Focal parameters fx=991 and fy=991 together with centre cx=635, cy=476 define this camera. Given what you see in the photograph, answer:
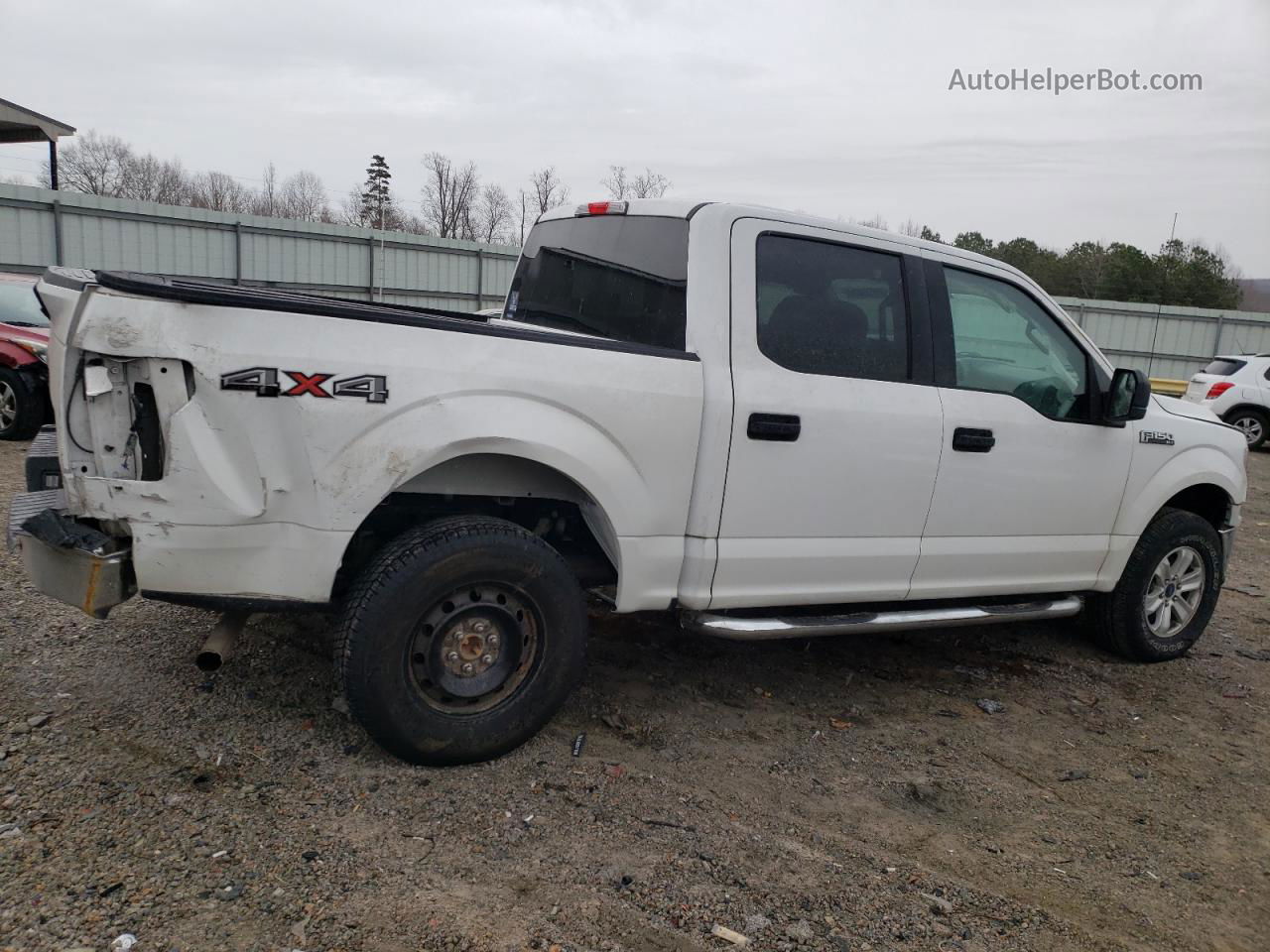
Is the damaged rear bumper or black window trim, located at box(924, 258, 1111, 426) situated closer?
the damaged rear bumper

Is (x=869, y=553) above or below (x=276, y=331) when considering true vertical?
below

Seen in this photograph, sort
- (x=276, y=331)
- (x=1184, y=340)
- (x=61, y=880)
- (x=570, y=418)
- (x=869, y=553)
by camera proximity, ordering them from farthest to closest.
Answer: (x=1184, y=340) → (x=869, y=553) → (x=570, y=418) → (x=276, y=331) → (x=61, y=880)

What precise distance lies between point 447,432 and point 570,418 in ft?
1.47

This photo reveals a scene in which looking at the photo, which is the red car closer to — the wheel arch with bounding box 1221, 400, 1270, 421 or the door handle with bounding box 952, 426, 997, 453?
the door handle with bounding box 952, 426, 997, 453

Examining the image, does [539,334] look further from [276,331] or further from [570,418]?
[276,331]

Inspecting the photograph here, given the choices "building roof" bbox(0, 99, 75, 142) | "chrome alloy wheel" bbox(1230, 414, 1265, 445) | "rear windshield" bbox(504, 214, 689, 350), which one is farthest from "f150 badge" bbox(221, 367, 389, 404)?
"chrome alloy wheel" bbox(1230, 414, 1265, 445)

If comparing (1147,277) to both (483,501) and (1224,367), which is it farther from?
(483,501)

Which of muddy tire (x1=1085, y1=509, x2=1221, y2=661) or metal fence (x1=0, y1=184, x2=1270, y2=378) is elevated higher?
metal fence (x1=0, y1=184, x2=1270, y2=378)

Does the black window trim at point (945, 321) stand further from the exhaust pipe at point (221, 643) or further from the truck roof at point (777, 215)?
the exhaust pipe at point (221, 643)

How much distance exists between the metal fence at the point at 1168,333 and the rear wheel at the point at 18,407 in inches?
859

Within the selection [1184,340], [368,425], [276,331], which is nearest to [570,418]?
[368,425]

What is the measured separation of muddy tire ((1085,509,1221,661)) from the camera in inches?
205

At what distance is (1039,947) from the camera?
2.81 metres

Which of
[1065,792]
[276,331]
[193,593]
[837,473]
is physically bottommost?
[1065,792]
